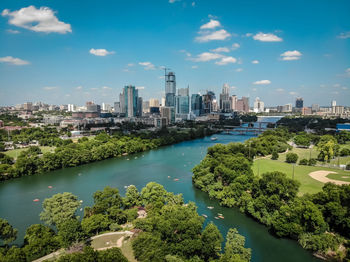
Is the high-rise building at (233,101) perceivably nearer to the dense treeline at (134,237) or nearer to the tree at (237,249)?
the dense treeline at (134,237)

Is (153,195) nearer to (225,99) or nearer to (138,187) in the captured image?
(138,187)

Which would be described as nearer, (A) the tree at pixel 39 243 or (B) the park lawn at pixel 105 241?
(A) the tree at pixel 39 243

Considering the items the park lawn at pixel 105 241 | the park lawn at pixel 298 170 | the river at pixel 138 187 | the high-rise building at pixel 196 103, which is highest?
the high-rise building at pixel 196 103

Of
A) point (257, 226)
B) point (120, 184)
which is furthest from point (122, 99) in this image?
point (257, 226)

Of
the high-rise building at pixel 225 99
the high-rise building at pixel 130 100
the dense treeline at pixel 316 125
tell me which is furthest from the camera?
the high-rise building at pixel 225 99

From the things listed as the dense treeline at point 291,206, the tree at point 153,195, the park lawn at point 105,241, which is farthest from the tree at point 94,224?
the dense treeline at point 291,206

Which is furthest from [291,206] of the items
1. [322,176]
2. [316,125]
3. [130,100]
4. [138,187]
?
[130,100]
